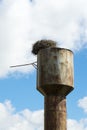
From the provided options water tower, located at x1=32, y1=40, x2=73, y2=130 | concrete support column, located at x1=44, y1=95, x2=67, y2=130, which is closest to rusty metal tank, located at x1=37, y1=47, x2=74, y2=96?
water tower, located at x1=32, y1=40, x2=73, y2=130

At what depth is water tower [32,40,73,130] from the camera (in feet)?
72.9

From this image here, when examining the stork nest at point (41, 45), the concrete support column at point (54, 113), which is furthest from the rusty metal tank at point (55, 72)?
the stork nest at point (41, 45)

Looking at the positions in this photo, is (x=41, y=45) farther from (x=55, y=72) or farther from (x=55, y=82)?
(x=55, y=82)

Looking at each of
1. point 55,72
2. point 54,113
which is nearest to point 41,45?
point 55,72

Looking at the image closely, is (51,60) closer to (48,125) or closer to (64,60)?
(64,60)

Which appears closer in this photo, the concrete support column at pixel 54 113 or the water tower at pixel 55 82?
the concrete support column at pixel 54 113

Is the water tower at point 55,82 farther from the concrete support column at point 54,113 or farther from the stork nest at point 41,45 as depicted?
the stork nest at point 41,45

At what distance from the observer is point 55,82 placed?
73.8 feet

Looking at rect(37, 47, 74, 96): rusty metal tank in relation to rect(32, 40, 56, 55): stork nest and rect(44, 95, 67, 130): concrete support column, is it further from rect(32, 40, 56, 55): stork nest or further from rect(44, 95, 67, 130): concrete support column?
rect(32, 40, 56, 55): stork nest

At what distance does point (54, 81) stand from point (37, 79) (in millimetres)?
1553

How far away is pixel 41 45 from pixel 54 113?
4.60m

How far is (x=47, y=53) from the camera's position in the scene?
76.2 feet

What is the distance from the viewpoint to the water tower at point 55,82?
22219mm

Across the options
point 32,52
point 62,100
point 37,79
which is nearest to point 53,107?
point 62,100
